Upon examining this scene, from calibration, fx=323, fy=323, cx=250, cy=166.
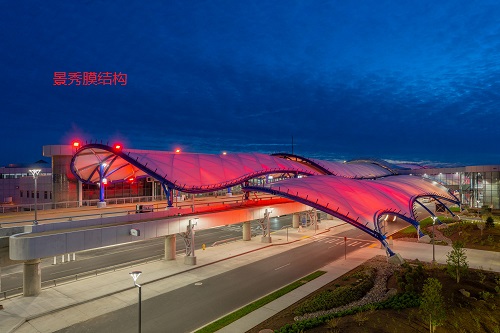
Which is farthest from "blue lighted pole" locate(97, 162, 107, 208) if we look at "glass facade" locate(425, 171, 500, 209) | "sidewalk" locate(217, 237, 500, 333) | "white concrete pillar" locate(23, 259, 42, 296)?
"glass facade" locate(425, 171, 500, 209)

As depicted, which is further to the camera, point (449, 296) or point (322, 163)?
point (322, 163)

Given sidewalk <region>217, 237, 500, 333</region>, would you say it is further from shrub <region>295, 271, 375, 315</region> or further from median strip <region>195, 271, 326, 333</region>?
shrub <region>295, 271, 375, 315</region>

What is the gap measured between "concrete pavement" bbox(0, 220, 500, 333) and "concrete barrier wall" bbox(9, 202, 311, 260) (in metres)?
3.50

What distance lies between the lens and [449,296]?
2188 cm

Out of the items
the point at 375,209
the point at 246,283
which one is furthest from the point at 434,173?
the point at 246,283

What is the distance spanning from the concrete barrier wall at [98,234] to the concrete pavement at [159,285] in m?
3.50

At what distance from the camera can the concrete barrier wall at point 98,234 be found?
74.0 ft

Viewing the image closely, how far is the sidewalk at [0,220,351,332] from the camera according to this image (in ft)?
67.5

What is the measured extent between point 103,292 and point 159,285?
14.0ft

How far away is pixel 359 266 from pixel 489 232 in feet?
87.5

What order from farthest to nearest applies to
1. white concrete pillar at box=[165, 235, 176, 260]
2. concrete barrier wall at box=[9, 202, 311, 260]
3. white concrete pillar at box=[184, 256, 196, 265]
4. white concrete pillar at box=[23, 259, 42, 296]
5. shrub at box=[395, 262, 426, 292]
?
white concrete pillar at box=[165, 235, 176, 260] → white concrete pillar at box=[184, 256, 196, 265] → white concrete pillar at box=[23, 259, 42, 296] → shrub at box=[395, 262, 426, 292] → concrete barrier wall at box=[9, 202, 311, 260]

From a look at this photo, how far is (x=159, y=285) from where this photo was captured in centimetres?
2708

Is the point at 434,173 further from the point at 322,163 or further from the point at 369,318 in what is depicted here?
the point at 369,318

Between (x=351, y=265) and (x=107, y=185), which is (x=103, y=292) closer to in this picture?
(x=351, y=265)
